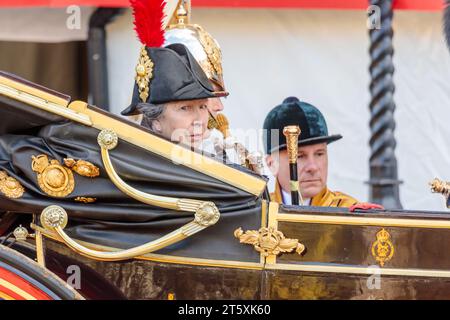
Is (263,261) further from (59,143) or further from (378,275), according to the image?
(59,143)

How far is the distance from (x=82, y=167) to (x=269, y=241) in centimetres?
62

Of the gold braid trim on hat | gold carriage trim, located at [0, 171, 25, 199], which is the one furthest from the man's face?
gold carriage trim, located at [0, 171, 25, 199]

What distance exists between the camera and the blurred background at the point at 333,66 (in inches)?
288

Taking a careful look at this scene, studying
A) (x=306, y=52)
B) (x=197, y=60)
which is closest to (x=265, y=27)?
(x=306, y=52)

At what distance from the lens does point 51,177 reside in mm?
3557

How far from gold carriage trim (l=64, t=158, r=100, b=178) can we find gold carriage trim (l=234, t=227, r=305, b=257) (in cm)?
49

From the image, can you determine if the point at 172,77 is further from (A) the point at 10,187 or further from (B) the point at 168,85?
(A) the point at 10,187

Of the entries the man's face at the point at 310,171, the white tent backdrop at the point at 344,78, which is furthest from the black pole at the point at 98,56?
the man's face at the point at 310,171

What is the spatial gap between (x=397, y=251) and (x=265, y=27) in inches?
162

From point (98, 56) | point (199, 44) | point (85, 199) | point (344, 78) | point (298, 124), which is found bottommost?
point (85, 199)

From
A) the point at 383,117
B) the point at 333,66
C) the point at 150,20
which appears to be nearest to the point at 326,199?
the point at 150,20

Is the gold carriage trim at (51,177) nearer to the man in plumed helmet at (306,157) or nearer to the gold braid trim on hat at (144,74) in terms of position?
the gold braid trim on hat at (144,74)

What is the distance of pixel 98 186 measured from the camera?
11.8ft
